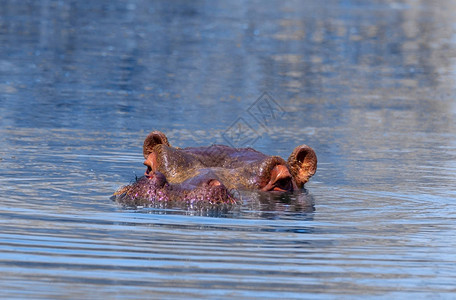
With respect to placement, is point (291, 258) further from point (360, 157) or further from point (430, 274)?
point (360, 157)

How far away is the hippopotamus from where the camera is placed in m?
8.85

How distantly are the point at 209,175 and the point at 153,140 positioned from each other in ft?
4.31

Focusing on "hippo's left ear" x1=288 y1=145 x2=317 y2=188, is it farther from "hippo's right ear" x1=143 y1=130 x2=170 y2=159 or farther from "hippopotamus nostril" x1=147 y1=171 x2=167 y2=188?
"hippopotamus nostril" x1=147 y1=171 x2=167 y2=188

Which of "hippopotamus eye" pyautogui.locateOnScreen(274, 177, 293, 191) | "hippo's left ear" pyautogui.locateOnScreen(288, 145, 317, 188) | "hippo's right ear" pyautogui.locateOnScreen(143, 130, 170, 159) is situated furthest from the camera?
"hippo's left ear" pyautogui.locateOnScreen(288, 145, 317, 188)

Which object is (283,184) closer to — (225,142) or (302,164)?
(302,164)

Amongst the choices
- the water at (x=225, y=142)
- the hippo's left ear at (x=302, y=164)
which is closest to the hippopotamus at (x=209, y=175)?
the hippo's left ear at (x=302, y=164)

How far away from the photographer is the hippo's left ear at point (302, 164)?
10703 mm

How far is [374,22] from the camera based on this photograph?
155 ft

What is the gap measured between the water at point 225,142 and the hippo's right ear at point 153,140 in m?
0.76

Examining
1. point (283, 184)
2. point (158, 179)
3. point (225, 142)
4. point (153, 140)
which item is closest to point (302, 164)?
point (283, 184)

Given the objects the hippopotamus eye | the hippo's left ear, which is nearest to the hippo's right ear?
the hippopotamus eye

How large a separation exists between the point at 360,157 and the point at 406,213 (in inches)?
169

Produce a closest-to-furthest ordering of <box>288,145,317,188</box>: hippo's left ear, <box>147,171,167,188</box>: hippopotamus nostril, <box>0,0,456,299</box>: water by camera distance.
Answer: <box>0,0,456,299</box>: water
<box>147,171,167,188</box>: hippopotamus nostril
<box>288,145,317,188</box>: hippo's left ear

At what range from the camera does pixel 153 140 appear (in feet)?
34.3
